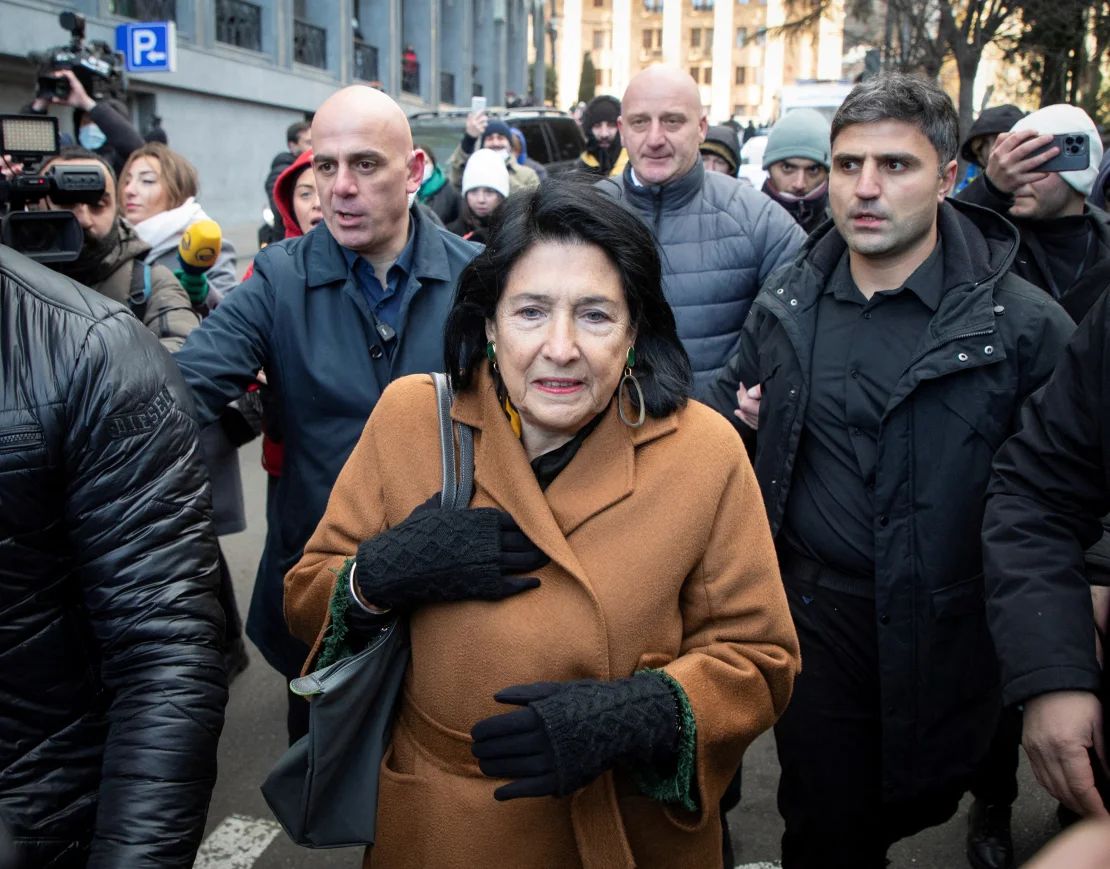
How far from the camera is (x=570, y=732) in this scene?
1.83m

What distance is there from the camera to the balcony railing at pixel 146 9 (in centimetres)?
1959

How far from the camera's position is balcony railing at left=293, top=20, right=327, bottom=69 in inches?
1051

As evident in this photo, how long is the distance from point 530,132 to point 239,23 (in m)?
13.2

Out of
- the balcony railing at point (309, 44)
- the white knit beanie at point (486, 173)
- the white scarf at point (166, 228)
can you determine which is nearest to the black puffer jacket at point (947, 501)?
the white scarf at point (166, 228)

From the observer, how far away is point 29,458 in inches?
68.4

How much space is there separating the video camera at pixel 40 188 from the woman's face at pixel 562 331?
2.87ft

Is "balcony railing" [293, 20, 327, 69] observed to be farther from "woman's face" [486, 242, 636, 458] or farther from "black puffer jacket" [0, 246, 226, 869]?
"black puffer jacket" [0, 246, 226, 869]

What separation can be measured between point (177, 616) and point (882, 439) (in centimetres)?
168

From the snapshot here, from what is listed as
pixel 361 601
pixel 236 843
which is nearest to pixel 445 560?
pixel 361 601

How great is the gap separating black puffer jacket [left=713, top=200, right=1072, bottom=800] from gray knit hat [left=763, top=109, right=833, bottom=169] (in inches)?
132

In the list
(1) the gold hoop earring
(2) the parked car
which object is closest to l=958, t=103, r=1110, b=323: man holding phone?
(1) the gold hoop earring

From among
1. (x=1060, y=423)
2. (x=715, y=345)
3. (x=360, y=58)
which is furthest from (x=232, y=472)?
(x=360, y=58)

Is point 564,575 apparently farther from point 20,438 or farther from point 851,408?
point 851,408

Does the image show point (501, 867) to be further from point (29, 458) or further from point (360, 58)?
point (360, 58)
